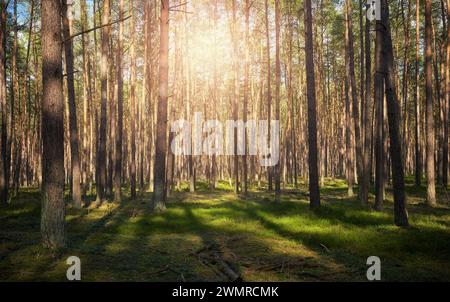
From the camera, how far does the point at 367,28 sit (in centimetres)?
1572

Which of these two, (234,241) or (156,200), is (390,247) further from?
(156,200)

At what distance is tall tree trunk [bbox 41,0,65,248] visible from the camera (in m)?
7.32

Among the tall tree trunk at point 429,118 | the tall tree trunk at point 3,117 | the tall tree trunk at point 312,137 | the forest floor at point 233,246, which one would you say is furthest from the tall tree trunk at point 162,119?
the tall tree trunk at point 429,118

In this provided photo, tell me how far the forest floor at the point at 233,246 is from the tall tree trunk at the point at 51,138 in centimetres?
49

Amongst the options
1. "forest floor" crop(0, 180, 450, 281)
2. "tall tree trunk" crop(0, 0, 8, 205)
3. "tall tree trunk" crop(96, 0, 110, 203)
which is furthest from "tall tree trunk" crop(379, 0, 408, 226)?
"tall tree trunk" crop(0, 0, 8, 205)

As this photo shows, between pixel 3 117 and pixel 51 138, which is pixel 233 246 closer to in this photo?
pixel 51 138

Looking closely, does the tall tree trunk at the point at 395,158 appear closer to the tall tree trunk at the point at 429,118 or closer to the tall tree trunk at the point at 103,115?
the tall tree trunk at the point at 429,118

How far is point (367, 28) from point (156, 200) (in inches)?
457

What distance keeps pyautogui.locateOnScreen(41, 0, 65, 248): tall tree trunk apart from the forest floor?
1.62 feet

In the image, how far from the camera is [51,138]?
739 centimetres

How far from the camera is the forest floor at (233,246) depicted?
20.7 feet

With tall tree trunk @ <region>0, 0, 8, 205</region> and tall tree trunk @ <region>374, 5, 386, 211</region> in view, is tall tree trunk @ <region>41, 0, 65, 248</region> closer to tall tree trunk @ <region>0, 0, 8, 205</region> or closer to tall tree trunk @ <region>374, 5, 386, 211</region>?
tall tree trunk @ <region>374, 5, 386, 211</region>

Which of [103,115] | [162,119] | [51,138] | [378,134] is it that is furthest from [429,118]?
[51,138]
